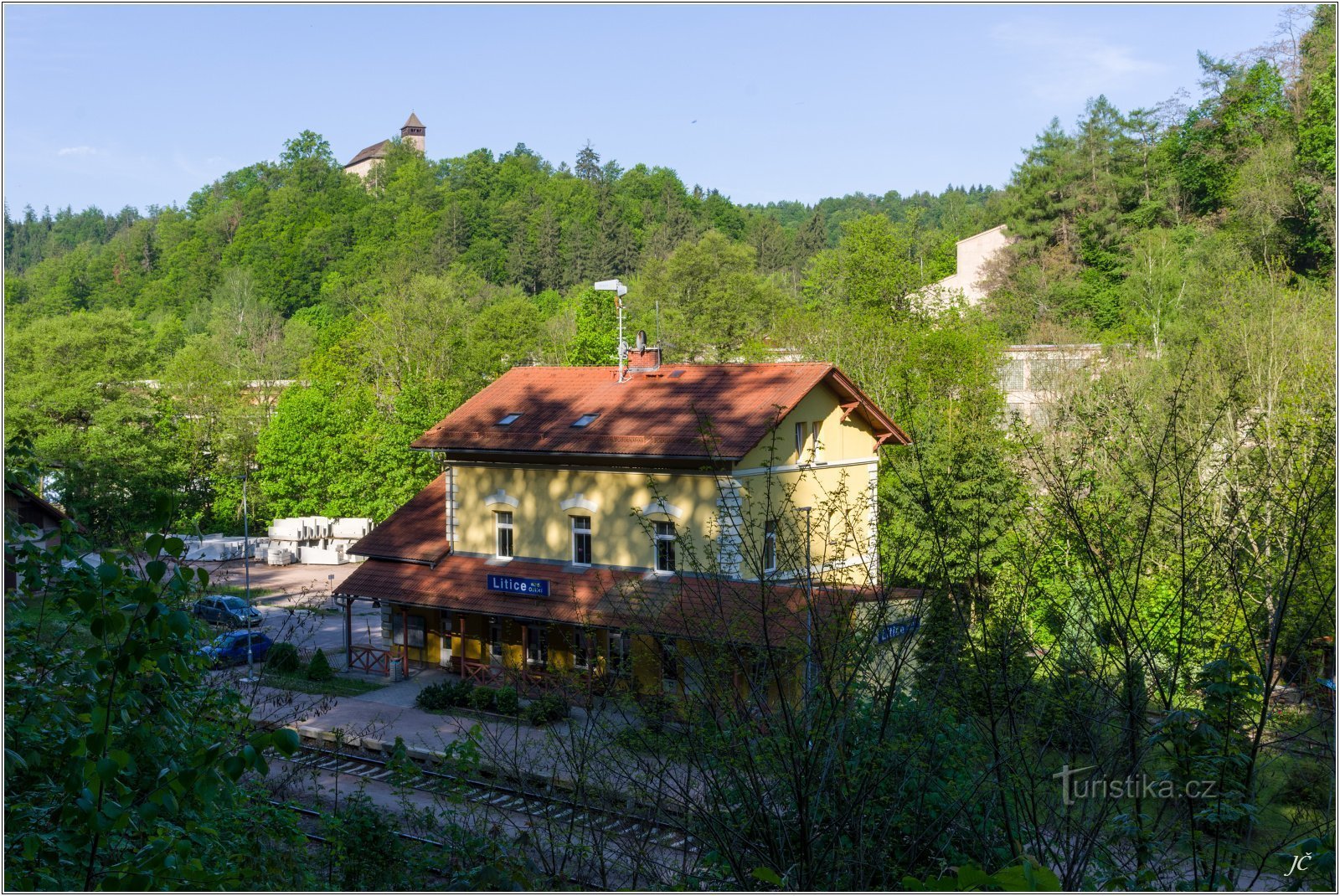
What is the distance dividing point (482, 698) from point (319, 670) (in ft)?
17.7

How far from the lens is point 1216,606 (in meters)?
8.76

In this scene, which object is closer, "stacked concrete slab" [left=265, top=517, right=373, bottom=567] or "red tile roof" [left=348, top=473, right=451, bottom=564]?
"red tile roof" [left=348, top=473, right=451, bottom=564]

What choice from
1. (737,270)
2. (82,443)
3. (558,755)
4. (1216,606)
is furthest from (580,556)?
(737,270)

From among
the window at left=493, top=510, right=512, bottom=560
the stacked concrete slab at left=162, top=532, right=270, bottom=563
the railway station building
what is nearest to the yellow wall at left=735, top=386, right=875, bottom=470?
the railway station building

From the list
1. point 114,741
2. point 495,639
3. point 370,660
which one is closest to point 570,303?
point 370,660

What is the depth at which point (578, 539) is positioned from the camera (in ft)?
75.9

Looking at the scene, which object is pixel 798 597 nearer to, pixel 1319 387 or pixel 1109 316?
pixel 1319 387

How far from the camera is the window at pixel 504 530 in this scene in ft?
79.8

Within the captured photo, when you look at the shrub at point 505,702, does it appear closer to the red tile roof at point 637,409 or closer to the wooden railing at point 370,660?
the red tile roof at point 637,409

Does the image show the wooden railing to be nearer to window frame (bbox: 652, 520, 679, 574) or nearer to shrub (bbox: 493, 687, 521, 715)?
shrub (bbox: 493, 687, 521, 715)

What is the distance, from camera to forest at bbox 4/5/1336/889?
20.6ft

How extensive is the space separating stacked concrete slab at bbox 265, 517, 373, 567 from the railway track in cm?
2448

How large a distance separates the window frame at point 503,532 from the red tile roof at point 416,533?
1422 mm

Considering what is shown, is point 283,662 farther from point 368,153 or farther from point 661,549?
point 368,153
